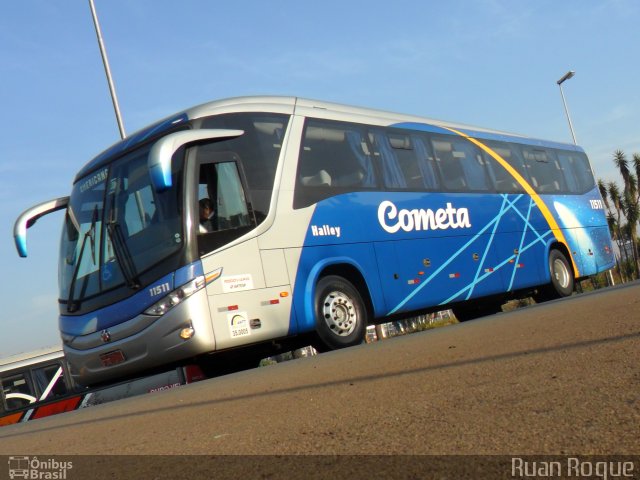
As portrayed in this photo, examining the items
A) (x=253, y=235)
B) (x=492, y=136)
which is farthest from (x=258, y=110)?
(x=492, y=136)

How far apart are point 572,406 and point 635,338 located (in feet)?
7.36

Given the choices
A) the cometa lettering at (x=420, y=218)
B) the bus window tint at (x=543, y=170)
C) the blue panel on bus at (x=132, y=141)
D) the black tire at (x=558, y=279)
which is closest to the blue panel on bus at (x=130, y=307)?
the blue panel on bus at (x=132, y=141)

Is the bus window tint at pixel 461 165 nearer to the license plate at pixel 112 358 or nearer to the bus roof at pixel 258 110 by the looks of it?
the bus roof at pixel 258 110

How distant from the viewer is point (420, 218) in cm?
1277

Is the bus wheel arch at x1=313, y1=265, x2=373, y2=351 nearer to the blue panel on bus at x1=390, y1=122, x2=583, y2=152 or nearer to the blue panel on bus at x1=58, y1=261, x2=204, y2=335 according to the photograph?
the blue panel on bus at x1=58, y1=261, x2=204, y2=335

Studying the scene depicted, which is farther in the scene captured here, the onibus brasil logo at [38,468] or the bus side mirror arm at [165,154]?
the bus side mirror arm at [165,154]

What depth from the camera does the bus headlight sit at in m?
9.02

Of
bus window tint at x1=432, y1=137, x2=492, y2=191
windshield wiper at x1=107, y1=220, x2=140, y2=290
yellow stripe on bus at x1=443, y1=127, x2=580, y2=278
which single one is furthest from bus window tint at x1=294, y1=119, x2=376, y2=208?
yellow stripe on bus at x1=443, y1=127, x2=580, y2=278

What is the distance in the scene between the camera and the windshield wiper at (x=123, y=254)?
939cm

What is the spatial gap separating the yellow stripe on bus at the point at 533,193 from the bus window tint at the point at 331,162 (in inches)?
150

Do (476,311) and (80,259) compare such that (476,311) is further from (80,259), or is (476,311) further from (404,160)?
(80,259)

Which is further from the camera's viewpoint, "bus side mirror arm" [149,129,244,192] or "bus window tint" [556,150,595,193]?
"bus window tint" [556,150,595,193]

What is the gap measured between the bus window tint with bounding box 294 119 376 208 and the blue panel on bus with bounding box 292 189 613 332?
186mm

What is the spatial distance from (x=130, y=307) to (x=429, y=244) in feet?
17.2
